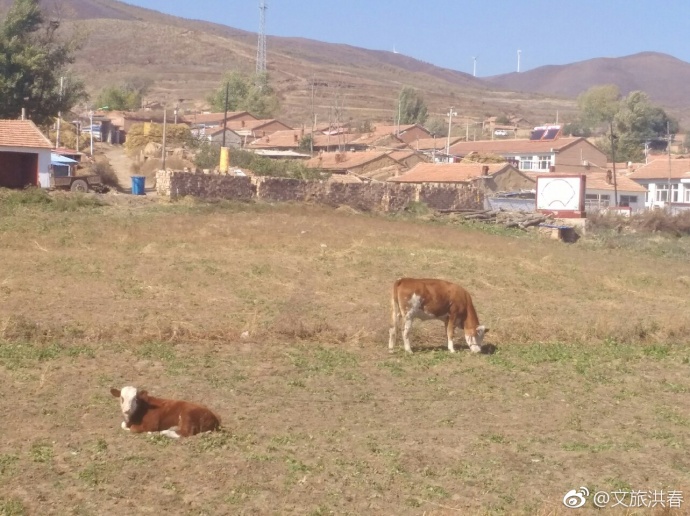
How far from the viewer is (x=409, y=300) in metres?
15.8

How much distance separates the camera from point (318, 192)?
4175cm

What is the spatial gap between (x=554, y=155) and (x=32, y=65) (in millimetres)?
39339

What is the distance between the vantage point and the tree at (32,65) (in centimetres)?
5012

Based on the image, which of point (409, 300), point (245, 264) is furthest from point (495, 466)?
point (245, 264)

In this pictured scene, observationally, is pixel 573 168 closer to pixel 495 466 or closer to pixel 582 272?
pixel 582 272

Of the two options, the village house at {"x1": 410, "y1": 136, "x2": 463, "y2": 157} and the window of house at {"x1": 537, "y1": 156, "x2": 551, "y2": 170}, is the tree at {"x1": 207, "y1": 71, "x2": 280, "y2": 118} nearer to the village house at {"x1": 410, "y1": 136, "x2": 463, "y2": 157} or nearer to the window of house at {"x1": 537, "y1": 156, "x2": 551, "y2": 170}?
the village house at {"x1": 410, "y1": 136, "x2": 463, "y2": 157}

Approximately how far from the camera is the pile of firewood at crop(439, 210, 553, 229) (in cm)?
4269

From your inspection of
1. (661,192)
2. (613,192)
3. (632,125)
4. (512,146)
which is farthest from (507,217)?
(632,125)

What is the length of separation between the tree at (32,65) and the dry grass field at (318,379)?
25.1m

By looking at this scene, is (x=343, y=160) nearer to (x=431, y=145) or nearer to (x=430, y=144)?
(x=431, y=145)

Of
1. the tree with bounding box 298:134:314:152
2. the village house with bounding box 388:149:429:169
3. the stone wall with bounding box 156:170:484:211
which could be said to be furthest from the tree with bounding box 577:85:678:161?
the stone wall with bounding box 156:170:484:211

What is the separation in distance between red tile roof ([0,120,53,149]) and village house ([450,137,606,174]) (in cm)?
3981

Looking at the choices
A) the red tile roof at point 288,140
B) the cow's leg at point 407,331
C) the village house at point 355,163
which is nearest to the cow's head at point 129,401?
the cow's leg at point 407,331

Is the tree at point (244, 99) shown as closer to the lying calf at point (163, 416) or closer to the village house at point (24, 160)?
the village house at point (24, 160)
